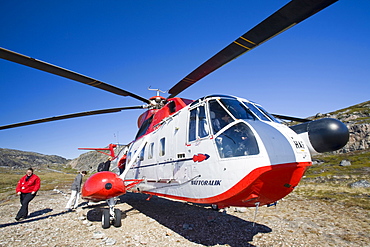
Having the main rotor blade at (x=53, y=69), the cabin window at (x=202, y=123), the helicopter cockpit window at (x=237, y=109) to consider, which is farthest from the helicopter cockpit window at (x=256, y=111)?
the main rotor blade at (x=53, y=69)

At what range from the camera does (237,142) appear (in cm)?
447

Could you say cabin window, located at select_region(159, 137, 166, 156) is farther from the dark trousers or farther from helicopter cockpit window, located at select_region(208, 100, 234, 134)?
the dark trousers

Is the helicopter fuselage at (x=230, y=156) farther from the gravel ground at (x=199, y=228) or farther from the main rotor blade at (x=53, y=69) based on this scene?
the main rotor blade at (x=53, y=69)

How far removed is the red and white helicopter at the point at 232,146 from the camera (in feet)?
12.9

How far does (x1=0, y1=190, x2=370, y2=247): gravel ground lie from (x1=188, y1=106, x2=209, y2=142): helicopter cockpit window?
2.33 meters

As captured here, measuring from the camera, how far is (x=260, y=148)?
3.98 meters

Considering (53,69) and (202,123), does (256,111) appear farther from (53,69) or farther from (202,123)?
(53,69)

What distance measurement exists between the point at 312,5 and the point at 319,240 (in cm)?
588

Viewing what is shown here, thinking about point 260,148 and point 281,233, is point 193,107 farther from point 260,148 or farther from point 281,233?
point 281,233

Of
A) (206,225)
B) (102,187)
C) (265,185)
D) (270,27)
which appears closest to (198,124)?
(265,185)

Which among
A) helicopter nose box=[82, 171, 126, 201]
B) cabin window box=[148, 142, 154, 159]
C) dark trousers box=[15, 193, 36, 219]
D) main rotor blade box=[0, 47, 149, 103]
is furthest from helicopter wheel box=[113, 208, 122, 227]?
main rotor blade box=[0, 47, 149, 103]

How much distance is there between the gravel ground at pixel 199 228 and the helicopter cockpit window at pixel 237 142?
5.09ft

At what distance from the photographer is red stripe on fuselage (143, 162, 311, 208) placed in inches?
154

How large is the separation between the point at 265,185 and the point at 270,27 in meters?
2.90
